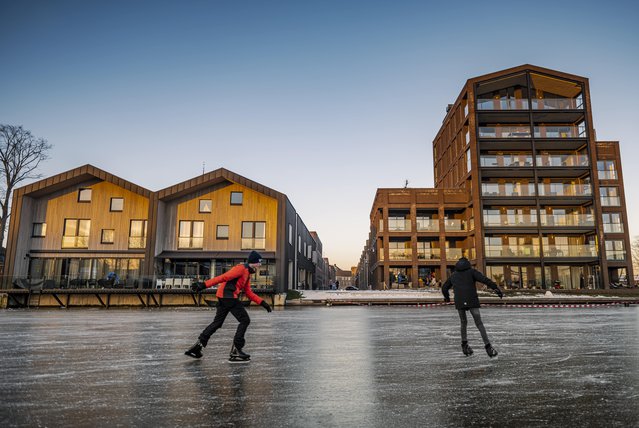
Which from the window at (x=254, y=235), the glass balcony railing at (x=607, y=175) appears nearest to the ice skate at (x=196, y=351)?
the window at (x=254, y=235)

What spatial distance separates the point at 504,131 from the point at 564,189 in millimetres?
7097

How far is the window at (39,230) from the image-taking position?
3037 centimetres

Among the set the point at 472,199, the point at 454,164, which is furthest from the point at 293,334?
the point at 454,164

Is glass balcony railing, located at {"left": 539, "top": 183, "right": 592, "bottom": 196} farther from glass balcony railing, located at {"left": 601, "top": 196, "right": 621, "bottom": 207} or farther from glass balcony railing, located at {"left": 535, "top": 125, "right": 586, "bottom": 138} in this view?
glass balcony railing, located at {"left": 601, "top": 196, "right": 621, "bottom": 207}

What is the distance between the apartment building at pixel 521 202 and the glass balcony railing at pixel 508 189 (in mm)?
86

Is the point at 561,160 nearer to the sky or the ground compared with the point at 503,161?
nearer to the sky

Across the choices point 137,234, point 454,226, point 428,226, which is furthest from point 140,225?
point 454,226

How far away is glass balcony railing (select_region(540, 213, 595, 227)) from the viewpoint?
37.3m

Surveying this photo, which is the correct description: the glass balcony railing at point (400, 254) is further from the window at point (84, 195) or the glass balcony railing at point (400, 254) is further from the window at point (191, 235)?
the window at point (84, 195)

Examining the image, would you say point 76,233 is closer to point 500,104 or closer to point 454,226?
point 454,226

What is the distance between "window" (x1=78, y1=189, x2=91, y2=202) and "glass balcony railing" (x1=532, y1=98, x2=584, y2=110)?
36927mm

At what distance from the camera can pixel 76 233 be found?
30422mm

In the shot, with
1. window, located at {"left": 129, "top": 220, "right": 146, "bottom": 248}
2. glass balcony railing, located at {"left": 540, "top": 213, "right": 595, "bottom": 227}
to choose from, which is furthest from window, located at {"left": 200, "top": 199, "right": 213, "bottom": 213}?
glass balcony railing, located at {"left": 540, "top": 213, "right": 595, "bottom": 227}

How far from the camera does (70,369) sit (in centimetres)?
602
